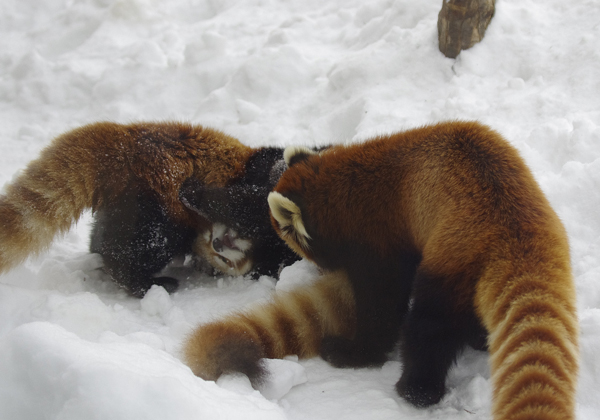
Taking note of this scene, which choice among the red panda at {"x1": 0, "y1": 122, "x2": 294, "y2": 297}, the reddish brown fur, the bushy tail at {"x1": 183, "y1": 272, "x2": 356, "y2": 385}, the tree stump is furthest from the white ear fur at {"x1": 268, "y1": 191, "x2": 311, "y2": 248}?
the tree stump

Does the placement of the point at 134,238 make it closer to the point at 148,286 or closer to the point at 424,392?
the point at 148,286

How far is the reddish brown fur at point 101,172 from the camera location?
2988 mm

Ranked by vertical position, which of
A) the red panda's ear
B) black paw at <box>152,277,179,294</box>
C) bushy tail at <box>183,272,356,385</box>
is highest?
the red panda's ear

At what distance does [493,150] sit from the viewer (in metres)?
2.49

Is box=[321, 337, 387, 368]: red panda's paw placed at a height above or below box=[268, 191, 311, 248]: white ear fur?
below

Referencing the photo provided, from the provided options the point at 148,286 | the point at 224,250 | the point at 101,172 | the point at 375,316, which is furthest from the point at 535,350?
the point at 101,172

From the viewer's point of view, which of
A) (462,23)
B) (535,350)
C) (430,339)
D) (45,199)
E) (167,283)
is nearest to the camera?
(535,350)

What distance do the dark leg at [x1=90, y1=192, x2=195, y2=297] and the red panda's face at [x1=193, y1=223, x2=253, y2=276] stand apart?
11.9 inches

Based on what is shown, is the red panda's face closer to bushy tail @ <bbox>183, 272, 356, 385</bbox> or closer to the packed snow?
the packed snow

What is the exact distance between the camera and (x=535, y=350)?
5.51 ft

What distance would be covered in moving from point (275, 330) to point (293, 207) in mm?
691

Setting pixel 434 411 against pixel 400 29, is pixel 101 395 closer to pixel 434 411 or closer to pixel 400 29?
pixel 434 411

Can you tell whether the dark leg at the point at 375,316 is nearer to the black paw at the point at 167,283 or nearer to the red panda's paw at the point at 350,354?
the red panda's paw at the point at 350,354

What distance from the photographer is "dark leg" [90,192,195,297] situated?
331 cm
